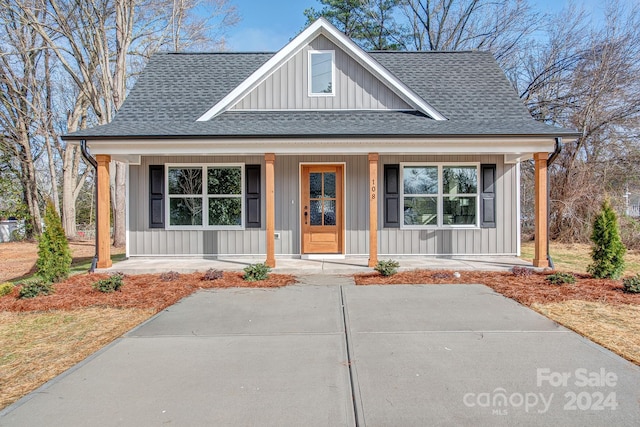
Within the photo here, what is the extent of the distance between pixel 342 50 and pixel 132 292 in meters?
7.00

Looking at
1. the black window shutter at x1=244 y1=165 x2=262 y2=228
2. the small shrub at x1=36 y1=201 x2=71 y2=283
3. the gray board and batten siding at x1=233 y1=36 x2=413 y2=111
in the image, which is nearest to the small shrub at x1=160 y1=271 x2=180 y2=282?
the small shrub at x1=36 y1=201 x2=71 y2=283

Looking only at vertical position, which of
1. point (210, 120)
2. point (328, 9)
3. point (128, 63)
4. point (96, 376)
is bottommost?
point (96, 376)

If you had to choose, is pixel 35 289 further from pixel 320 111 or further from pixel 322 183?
pixel 320 111

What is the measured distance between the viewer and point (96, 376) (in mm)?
3105

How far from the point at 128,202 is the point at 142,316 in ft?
16.3

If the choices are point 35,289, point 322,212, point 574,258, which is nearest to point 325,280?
point 322,212

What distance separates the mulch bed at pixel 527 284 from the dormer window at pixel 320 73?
477 centimetres

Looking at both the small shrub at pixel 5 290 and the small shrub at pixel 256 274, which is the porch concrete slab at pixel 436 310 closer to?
the small shrub at pixel 256 274

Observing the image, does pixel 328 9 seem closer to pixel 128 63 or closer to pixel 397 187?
pixel 128 63

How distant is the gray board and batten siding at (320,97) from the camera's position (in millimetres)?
9180

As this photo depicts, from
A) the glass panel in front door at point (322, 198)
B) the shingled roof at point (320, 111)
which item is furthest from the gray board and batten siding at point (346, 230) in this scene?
the shingled roof at point (320, 111)

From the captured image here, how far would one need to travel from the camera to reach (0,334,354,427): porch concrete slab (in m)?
2.49

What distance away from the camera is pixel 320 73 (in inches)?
369

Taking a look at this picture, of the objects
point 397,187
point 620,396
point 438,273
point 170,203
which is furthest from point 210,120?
point 620,396
